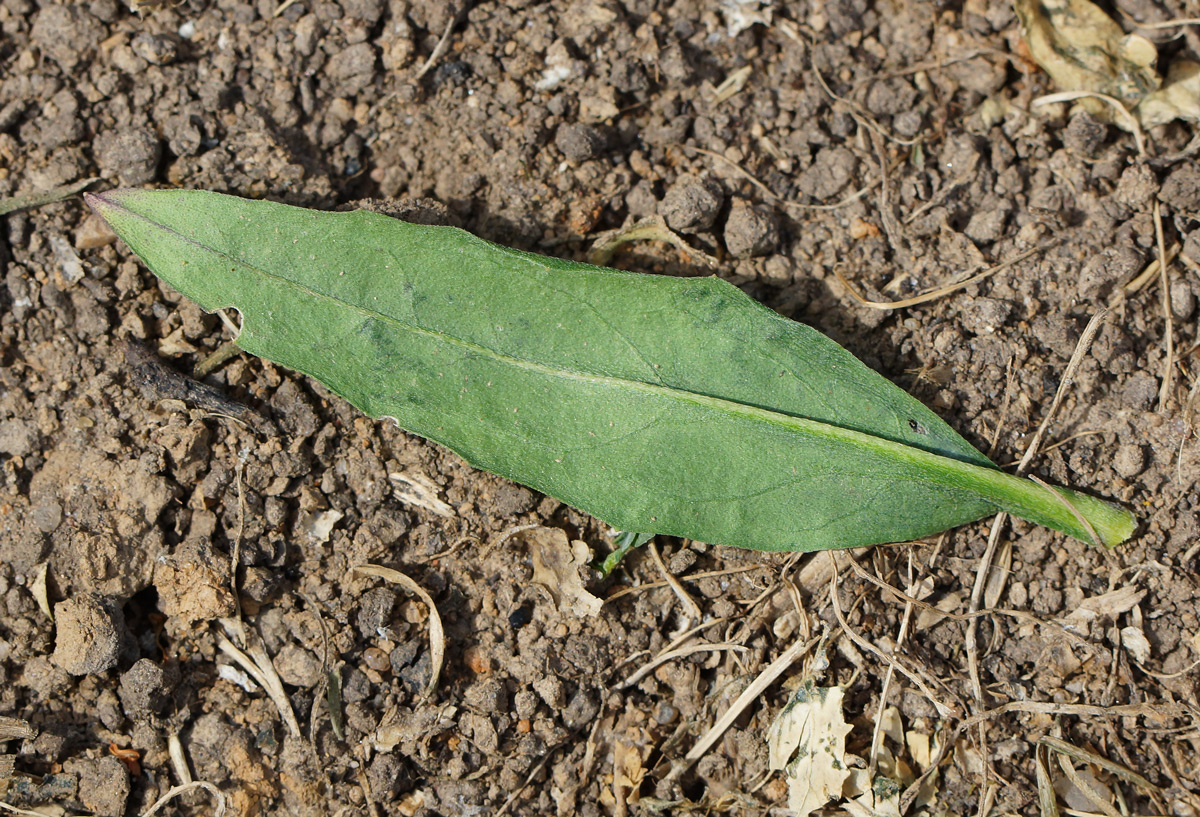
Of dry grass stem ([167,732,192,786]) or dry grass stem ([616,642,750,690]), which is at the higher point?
dry grass stem ([167,732,192,786])

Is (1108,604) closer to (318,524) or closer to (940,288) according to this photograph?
(940,288)

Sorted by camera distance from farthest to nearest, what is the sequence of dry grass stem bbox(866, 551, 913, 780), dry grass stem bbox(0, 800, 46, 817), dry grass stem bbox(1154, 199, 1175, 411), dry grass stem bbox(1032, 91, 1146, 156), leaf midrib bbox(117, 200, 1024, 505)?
dry grass stem bbox(1032, 91, 1146, 156)
dry grass stem bbox(1154, 199, 1175, 411)
dry grass stem bbox(866, 551, 913, 780)
dry grass stem bbox(0, 800, 46, 817)
leaf midrib bbox(117, 200, 1024, 505)

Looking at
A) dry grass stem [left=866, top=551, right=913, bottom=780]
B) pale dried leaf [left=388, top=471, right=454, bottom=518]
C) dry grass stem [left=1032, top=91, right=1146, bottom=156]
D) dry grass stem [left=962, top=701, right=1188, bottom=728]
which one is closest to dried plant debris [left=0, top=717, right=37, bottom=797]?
pale dried leaf [left=388, top=471, right=454, bottom=518]

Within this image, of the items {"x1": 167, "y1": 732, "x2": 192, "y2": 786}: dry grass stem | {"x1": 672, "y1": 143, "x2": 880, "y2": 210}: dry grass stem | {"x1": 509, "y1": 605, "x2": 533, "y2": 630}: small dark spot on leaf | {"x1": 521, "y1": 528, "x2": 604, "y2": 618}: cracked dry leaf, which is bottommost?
{"x1": 167, "y1": 732, "x2": 192, "y2": 786}: dry grass stem

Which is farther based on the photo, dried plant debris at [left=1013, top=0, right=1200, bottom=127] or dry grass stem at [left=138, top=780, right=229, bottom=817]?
dried plant debris at [left=1013, top=0, right=1200, bottom=127]

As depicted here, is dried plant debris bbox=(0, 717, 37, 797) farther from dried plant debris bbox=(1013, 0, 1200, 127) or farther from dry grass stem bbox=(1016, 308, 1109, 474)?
dried plant debris bbox=(1013, 0, 1200, 127)

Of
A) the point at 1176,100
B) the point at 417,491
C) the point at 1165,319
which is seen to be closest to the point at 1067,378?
the point at 1165,319
